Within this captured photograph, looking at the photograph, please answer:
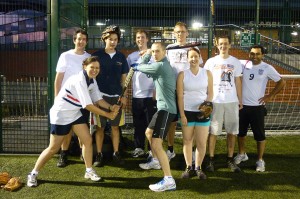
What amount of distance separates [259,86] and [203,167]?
1.41 meters

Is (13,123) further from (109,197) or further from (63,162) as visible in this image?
(109,197)

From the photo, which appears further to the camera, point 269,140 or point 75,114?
point 269,140

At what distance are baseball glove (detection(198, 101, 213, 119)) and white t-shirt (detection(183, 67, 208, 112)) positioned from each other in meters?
0.07

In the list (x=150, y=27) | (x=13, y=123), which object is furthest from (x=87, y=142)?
(x=150, y=27)

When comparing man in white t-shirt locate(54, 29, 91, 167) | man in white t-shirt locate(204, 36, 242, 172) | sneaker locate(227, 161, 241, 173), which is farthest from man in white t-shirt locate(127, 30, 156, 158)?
sneaker locate(227, 161, 241, 173)

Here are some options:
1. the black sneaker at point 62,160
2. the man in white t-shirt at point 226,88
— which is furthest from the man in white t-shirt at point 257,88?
the black sneaker at point 62,160

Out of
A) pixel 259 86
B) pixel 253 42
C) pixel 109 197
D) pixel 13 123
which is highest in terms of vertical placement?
pixel 253 42

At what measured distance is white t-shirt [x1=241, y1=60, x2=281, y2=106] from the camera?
16.5 feet

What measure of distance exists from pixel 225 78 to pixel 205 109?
65 centimetres

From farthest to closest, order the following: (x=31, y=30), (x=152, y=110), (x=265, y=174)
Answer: (x=31, y=30) → (x=152, y=110) → (x=265, y=174)

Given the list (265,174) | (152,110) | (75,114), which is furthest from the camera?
(152,110)

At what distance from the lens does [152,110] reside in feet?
18.0

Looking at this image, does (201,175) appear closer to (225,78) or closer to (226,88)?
(226,88)

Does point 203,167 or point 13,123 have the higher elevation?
point 13,123
